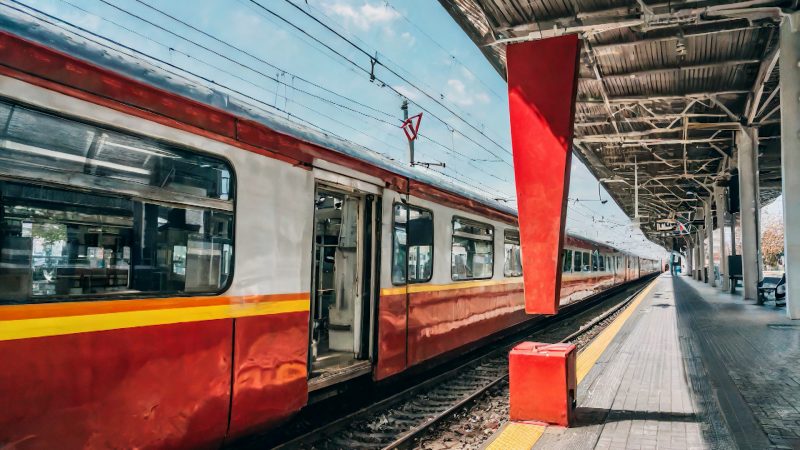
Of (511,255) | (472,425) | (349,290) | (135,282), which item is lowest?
(472,425)

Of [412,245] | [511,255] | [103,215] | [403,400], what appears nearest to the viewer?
[103,215]

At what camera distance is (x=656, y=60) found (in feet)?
42.4

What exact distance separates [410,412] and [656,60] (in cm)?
1102

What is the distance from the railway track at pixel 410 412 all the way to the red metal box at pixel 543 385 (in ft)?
3.68

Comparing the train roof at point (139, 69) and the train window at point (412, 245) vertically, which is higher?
the train roof at point (139, 69)

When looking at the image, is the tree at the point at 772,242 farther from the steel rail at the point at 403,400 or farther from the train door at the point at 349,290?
the train door at the point at 349,290

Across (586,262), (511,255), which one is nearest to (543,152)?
(511,255)

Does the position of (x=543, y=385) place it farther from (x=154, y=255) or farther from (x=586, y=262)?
(x=586, y=262)

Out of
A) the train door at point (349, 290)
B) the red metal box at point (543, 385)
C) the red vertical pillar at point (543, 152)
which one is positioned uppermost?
the red vertical pillar at point (543, 152)

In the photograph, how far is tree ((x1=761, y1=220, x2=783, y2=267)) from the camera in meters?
69.7

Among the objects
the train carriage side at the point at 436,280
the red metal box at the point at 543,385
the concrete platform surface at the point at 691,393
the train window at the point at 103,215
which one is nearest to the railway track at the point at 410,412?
the train carriage side at the point at 436,280

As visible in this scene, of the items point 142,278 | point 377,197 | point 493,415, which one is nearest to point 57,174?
point 142,278

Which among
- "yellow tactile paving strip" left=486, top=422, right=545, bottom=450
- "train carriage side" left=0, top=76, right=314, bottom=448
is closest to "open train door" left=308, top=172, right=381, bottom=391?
"train carriage side" left=0, top=76, right=314, bottom=448

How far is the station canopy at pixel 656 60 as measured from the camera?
9977mm
